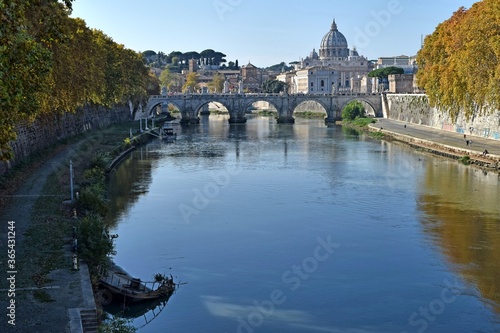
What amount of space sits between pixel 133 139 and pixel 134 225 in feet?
82.5

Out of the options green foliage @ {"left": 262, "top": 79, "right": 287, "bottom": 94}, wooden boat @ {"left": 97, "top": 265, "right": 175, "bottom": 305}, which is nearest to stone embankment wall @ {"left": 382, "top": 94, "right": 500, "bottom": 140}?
wooden boat @ {"left": 97, "top": 265, "right": 175, "bottom": 305}

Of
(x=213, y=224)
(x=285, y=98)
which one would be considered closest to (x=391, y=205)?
(x=213, y=224)

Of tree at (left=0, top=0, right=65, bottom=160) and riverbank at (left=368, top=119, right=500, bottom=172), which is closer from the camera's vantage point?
tree at (left=0, top=0, right=65, bottom=160)

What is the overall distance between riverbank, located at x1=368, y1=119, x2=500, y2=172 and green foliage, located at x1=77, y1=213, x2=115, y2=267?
22.8 metres

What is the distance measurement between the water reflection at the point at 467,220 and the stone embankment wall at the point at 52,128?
15.7 metres

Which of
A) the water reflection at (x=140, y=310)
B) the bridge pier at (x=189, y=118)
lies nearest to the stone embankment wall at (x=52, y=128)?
the water reflection at (x=140, y=310)

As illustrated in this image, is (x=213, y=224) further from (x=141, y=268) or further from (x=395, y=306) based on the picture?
(x=395, y=306)

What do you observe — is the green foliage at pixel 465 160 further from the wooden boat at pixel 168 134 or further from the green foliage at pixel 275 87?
the green foliage at pixel 275 87

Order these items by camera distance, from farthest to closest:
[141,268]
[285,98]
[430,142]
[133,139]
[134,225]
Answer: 1. [285,98]
2. [133,139]
3. [430,142]
4. [134,225]
5. [141,268]

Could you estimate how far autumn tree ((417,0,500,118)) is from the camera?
111 ft

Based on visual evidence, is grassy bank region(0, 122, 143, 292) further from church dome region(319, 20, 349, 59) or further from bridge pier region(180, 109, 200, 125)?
church dome region(319, 20, 349, 59)

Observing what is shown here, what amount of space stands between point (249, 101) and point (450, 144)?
40.2 metres

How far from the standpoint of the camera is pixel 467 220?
21.8 meters

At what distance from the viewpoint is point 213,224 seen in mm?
21719
